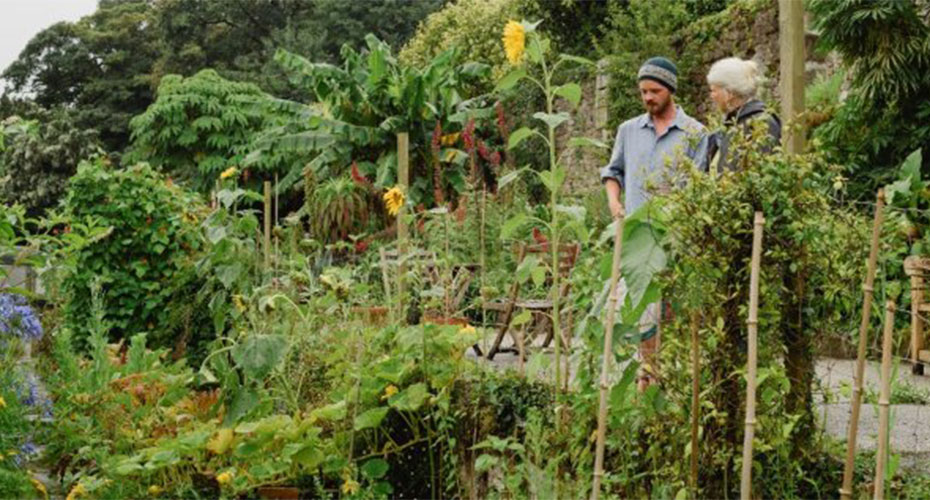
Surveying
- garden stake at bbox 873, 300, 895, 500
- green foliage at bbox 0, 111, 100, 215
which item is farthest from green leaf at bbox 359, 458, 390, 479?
green foliage at bbox 0, 111, 100, 215

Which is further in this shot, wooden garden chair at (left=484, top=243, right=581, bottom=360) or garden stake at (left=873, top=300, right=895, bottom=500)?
wooden garden chair at (left=484, top=243, right=581, bottom=360)

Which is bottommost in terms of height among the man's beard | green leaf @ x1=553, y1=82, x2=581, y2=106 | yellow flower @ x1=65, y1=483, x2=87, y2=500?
yellow flower @ x1=65, y1=483, x2=87, y2=500

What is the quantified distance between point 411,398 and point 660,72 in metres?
1.72

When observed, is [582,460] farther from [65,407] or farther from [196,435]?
[65,407]

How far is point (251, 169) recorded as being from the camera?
783 inches

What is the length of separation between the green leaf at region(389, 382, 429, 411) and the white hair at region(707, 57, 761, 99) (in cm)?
152

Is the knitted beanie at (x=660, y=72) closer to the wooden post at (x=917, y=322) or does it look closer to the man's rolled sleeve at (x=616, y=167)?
the man's rolled sleeve at (x=616, y=167)

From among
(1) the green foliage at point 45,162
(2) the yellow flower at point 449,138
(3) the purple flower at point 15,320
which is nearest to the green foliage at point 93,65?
(1) the green foliage at point 45,162

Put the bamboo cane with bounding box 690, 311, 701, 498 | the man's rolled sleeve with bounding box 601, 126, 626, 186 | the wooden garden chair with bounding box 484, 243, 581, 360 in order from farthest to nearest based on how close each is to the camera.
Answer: the wooden garden chair with bounding box 484, 243, 581, 360 → the man's rolled sleeve with bounding box 601, 126, 626, 186 → the bamboo cane with bounding box 690, 311, 701, 498

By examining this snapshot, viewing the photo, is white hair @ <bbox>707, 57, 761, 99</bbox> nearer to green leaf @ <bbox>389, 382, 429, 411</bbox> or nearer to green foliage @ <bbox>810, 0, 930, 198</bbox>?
green leaf @ <bbox>389, 382, 429, 411</bbox>

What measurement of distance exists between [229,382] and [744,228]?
1588 millimetres

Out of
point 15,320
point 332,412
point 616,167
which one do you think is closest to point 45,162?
point 15,320

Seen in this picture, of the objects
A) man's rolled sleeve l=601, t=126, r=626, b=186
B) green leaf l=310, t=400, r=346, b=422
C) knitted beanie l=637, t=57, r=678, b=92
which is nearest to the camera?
green leaf l=310, t=400, r=346, b=422

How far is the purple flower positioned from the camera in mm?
4395
